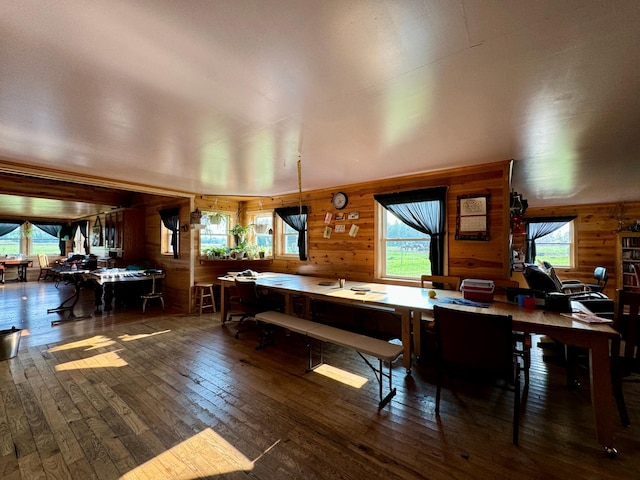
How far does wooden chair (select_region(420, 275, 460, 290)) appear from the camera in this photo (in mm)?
3377

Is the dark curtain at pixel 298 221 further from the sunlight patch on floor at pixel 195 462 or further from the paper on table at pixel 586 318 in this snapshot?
the paper on table at pixel 586 318

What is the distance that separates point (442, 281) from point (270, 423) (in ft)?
8.53

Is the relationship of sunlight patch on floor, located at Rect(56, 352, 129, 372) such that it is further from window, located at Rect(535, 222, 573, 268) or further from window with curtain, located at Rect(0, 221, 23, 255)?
A: window with curtain, located at Rect(0, 221, 23, 255)

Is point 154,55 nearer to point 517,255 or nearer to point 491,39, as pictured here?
point 491,39

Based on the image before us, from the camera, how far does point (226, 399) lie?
7.42ft

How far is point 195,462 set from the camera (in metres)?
1.60

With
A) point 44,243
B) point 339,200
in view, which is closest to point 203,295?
point 339,200

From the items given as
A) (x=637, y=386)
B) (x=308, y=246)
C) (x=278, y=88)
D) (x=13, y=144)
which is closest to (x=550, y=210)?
(x=637, y=386)

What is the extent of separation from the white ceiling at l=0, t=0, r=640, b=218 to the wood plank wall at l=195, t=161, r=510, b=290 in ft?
1.38

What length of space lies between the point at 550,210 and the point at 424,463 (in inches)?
307

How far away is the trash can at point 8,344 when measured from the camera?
9.66 ft

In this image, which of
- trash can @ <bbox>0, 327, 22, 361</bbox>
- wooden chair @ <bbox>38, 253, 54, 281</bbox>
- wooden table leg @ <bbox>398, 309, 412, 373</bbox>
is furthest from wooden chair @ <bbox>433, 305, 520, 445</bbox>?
wooden chair @ <bbox>38, 253, 54, 281</bbox>

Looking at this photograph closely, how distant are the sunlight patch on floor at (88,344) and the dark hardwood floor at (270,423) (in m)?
0.14

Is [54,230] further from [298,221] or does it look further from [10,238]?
[298,221]
